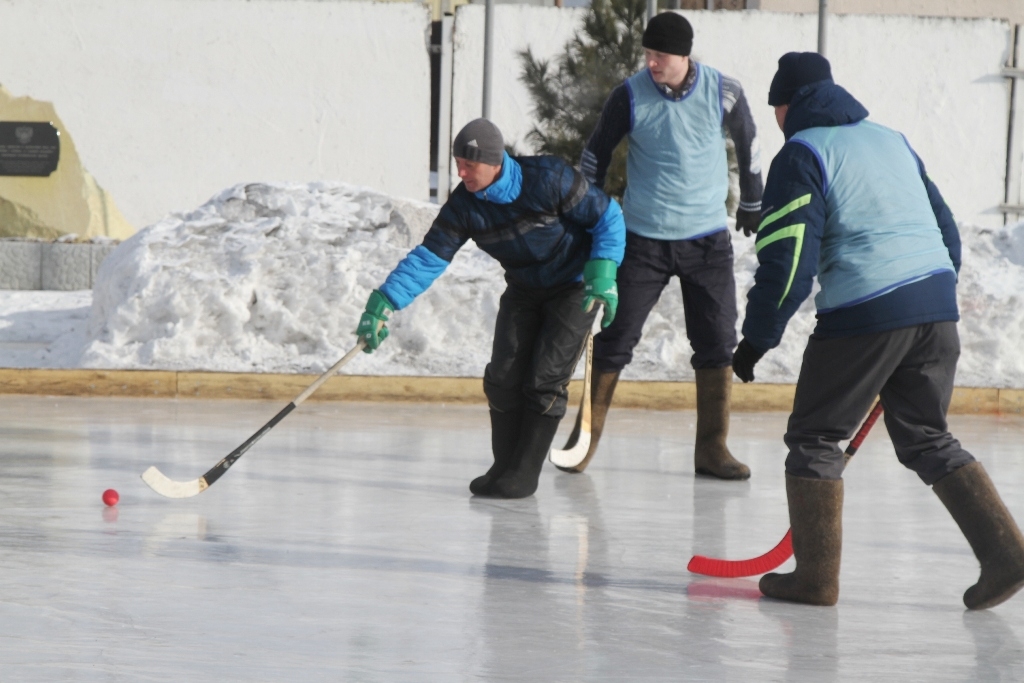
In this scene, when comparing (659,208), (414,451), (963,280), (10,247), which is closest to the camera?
(659,208)

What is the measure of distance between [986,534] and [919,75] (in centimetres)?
1309

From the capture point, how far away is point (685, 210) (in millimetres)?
5883

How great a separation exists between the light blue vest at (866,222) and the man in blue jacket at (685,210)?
2.13 meters

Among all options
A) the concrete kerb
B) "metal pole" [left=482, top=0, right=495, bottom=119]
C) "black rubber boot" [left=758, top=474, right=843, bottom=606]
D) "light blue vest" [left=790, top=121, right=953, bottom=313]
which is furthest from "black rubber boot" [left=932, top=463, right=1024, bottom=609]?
"metal pole" [left=482, top=0, right=495, bottom=119]

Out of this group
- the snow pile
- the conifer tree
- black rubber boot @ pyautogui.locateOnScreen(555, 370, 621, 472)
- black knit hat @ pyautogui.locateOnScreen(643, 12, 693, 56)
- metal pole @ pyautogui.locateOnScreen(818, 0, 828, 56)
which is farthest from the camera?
metal pole @ pyautogui.locateOnScreen(818, 0, 828, 56)

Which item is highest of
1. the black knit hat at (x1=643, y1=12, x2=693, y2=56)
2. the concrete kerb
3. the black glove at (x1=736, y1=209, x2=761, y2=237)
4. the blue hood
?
the black knit hat at (x1=643, y1=12, x2=693, y2=56)

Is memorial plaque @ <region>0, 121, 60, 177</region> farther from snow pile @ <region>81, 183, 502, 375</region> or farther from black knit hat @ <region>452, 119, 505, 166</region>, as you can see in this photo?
black knit hat @ <region>452, 119, 505, 166</region>

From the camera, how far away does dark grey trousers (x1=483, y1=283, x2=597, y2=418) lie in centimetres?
534

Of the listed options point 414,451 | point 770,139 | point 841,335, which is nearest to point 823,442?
point 841,335

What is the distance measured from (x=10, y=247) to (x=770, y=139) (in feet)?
25.6

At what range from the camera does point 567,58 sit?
13750 millimetres

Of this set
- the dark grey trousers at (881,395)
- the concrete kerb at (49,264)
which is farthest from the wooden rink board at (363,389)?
the concrete kerb at (49,264)

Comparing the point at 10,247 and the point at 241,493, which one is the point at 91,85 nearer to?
the point at 10,247

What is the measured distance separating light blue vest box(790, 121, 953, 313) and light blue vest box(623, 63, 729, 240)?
2141 millimetres
